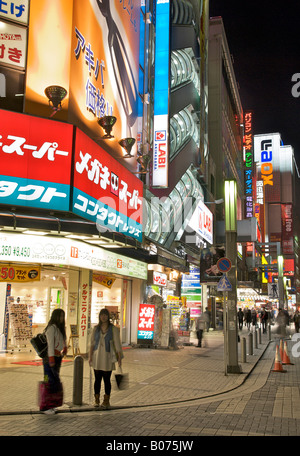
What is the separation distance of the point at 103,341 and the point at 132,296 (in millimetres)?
11583

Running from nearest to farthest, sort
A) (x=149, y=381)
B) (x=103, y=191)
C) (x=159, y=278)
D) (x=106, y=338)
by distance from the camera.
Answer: (x=106, y=338) < (x=149, y=381) < (x=103, y=191) < (x=159, y=278)

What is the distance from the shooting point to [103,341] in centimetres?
830

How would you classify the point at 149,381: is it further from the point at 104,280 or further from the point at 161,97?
A: the point at 161,97

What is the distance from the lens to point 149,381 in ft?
37.2

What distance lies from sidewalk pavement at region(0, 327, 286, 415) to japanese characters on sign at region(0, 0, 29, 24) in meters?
9.18

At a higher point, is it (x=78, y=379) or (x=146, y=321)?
(x=146, y=321)

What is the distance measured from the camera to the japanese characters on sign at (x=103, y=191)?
11852mm

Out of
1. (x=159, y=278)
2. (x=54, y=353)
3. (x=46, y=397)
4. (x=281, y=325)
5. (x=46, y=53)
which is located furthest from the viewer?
(x=281, y=325)

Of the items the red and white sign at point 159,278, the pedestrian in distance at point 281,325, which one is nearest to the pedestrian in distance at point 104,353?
the red and white sign at point 159,278

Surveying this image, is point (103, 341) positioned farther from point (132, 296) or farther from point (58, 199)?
point (132, 296)

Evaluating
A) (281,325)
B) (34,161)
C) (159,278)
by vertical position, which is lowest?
(281,325)

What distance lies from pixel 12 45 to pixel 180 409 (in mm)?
9819

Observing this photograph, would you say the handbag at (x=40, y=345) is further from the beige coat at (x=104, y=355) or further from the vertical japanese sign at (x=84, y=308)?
the vertical japanese sign at (x=84, y=308)

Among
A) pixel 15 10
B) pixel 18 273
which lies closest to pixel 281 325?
pixel 18 273
